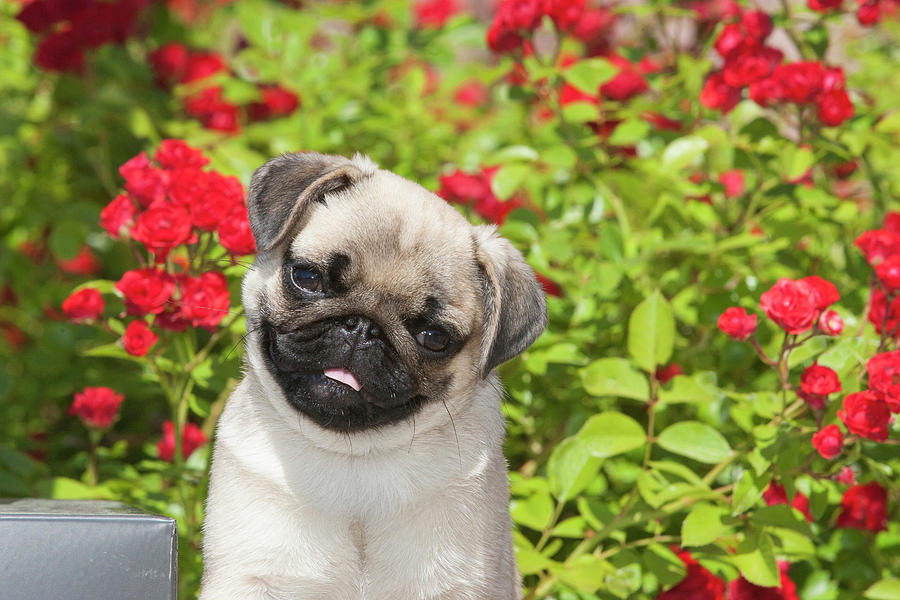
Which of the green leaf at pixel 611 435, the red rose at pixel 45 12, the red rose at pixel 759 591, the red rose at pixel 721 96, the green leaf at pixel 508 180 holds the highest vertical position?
the red rose at pixel 45 12

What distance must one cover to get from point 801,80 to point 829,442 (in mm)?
1375

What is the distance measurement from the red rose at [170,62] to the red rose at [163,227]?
8.26 ft

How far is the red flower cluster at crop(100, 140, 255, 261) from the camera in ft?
10.2

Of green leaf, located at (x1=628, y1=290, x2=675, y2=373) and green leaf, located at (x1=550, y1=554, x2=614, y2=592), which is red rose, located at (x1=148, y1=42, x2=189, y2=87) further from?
green leaf, located at (x1=550, y1=554, x2=614, y2=592)

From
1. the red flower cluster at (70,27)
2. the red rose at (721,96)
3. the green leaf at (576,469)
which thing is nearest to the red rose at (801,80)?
the red rose at (721,96)

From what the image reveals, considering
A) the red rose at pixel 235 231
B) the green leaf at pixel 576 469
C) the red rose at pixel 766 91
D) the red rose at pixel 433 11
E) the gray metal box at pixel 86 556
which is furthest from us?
the red rose at pixel 433 11

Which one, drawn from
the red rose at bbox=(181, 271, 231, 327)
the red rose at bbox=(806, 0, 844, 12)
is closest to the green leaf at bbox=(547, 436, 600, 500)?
the red rose at bbox=(181, 271, 231, 327)

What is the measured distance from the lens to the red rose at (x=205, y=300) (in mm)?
3137

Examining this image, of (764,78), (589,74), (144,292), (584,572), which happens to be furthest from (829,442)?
(144,292)

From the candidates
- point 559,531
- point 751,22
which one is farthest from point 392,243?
point 751,22

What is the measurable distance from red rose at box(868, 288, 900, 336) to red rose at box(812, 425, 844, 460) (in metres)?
0.48

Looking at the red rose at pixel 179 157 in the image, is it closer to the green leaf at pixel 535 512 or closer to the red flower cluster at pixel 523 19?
the red flower cluster at pixel 523 19

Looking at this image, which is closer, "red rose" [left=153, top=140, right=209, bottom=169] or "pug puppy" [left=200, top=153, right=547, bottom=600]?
"pug puppy" [left=200, top=153, right=547, bottom=600]

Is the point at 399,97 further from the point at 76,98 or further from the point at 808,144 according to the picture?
the point at 808,144
